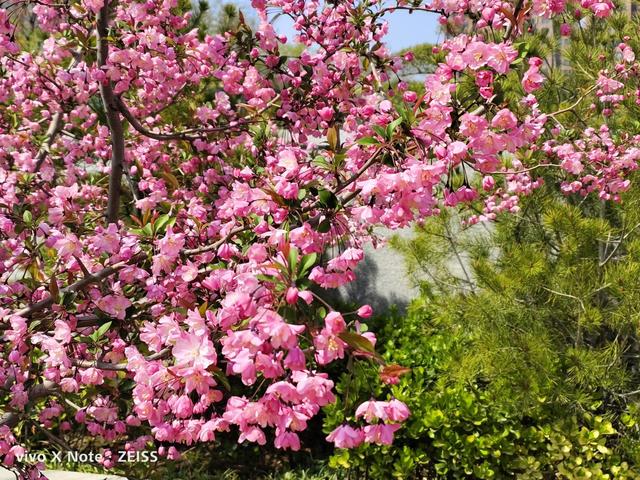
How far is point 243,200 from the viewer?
1.61m

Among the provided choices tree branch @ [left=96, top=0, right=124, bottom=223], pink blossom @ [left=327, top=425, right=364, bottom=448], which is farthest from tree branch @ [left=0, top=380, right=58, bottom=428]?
pink blossom @ [left=327, top=425, right=364, bottom=448]

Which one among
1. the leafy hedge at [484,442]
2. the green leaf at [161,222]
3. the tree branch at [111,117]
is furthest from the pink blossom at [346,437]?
the leafy hedge at [484,442]

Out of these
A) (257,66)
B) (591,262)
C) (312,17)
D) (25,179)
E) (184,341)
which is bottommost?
(184,341)

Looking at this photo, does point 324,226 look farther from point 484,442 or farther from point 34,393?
point 484,442

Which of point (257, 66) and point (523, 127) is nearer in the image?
point (523, 127)

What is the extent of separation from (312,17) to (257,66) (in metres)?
0.33

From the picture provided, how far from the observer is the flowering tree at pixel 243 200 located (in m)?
1.18

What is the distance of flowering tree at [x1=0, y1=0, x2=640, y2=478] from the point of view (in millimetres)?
1180

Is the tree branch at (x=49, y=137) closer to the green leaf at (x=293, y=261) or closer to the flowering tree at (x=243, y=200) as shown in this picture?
the flowering tree at (x=243, y=200)

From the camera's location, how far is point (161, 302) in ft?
6.74

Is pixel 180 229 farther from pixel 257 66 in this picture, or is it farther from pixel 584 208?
pixel 584 208

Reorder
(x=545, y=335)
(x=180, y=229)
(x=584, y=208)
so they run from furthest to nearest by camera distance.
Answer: (x=584, y=208) → (x=545, y=335) → (x=180, y=229)

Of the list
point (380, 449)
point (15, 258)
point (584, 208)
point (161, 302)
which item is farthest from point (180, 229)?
point (584, 208)

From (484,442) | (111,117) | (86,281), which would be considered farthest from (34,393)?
(484,442)
